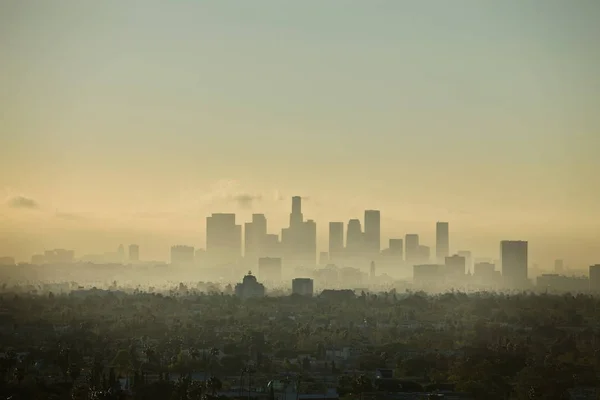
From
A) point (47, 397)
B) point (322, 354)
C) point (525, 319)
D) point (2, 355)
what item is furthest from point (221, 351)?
point (525, 319)

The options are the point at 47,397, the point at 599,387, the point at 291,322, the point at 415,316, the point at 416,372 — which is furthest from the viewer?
the point at 415,316

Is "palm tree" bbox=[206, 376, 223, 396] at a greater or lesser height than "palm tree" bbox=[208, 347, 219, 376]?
lesser

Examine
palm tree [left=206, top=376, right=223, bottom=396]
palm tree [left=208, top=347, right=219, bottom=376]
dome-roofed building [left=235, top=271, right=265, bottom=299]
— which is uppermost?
dome-roofed building [left=235, top=271, right=265, bottom=299]

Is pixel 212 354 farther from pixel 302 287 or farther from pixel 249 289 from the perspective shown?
pixel 302 287

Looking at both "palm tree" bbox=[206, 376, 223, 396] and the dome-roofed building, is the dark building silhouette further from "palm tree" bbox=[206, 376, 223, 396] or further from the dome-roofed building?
"palm tree" bbox=[206, 376, 223, 396]

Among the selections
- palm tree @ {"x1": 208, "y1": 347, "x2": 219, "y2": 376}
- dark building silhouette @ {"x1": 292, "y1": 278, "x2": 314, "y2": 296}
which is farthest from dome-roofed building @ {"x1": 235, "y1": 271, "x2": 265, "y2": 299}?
palm tree @ {"x1": 208, "y1": 347, "x2": 219, "y2": 376}

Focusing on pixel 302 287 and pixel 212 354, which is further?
pixel 302 287

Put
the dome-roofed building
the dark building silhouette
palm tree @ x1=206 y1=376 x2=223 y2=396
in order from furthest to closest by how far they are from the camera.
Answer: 1. the dark building silhouette
2. the dome-roofed building
3. palm tree @ x1=206 y1=376 x2=223 y2=396

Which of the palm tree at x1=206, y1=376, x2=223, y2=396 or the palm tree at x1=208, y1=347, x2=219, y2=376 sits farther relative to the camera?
the palm tree at x1=208, y1=347, x2=219, y2=376

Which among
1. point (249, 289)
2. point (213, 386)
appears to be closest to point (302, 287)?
point (249, 289)

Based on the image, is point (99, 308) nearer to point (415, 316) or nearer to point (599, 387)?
point (415, 316)

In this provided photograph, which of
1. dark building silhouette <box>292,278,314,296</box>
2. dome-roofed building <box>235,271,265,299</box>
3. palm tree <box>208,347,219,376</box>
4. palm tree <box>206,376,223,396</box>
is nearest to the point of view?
palm tree <box>206,376,223,396</box>
